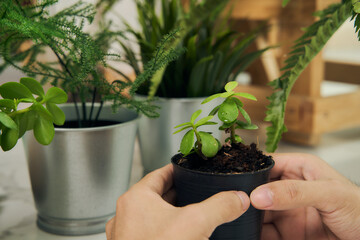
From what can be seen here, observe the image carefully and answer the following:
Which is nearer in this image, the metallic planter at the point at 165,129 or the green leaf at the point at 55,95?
the green leaf at the point at 55,95

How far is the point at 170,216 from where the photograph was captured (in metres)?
0.32

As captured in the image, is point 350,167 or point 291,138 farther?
point 291,138

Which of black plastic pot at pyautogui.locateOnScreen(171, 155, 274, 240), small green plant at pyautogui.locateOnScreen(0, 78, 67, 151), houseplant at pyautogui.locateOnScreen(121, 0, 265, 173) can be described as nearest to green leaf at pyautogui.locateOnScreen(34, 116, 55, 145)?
small green plant at pyautogui.locateOnScreen(0, 78, 67, 151)

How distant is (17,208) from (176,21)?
1.21 feet

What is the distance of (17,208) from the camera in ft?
1.92

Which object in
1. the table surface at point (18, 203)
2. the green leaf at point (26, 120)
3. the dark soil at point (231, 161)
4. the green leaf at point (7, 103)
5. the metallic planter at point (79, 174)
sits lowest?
the table surface at point (18, 203)

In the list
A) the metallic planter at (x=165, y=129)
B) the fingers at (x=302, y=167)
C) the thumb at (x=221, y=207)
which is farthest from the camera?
the metallic planter at (x=165, y=129)

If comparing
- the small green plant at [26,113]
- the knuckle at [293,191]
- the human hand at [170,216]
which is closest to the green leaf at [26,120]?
the small green plant at [26,113]

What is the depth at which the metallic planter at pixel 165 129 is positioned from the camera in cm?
58

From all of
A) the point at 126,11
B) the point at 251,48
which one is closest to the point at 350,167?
the point at 251,48

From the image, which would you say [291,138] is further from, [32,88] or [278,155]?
[32,88]

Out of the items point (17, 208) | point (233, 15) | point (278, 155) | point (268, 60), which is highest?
point (233, 15)

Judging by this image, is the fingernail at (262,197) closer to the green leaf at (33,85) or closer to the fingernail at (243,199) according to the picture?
the fingernail at (243,199)

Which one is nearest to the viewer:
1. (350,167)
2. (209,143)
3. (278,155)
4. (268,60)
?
(209,143)
